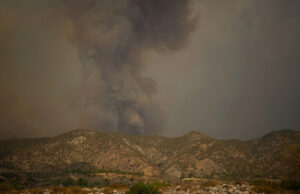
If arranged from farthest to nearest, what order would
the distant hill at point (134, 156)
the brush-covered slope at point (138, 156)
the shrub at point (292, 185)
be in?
the brush-covered slope at point (138, 156)
the distant hill at point (134, 156)
the shrub at point (292, 185)

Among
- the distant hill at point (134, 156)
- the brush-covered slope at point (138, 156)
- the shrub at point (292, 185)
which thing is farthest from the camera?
the brush-covered slope at point (138, 156)

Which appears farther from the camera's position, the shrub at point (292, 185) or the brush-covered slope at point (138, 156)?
the brush-covered slope at point (138, 156)

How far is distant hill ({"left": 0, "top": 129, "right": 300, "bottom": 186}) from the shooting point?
290 ft

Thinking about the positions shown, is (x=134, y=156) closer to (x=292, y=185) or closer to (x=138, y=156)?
(x=138, y=156)

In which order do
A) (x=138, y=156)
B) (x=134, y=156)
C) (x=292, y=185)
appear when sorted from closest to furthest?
(x=292, y=185), (x=134, y=156), (x=138, y=156)

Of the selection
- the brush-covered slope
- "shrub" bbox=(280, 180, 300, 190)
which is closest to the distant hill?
the brush-covered slope

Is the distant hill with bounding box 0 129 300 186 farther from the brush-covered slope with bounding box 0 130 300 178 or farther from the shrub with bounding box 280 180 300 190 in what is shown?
the shrub with bounding box 280 180 300 190

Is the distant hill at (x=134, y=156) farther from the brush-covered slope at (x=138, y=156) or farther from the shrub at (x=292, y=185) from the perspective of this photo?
the shrub at (x=292, y=185)

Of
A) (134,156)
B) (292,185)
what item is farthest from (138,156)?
(292,185)

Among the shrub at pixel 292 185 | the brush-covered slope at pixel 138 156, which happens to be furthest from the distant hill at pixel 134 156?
the shrub at pixel 292 185

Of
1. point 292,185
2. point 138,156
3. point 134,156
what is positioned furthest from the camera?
point 138,156

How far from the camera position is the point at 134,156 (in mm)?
113438

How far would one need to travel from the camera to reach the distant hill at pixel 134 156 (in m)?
88.4

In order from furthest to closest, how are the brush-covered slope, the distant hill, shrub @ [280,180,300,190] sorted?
the brush-covered slope
the distant hill
shrub @ [280,180,300,190]
